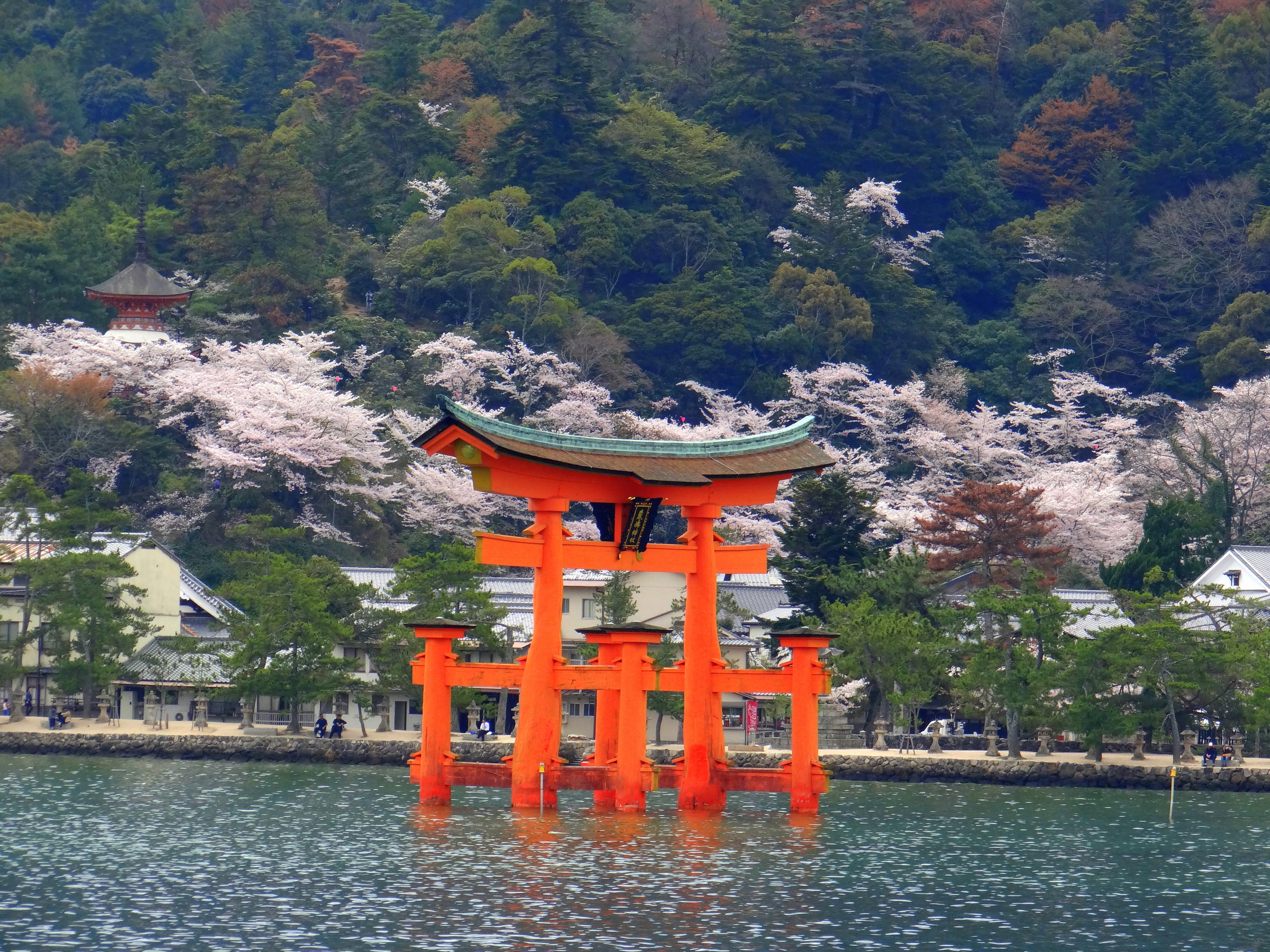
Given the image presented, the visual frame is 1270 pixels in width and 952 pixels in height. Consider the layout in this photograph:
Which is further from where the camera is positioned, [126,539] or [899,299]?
[899,299]

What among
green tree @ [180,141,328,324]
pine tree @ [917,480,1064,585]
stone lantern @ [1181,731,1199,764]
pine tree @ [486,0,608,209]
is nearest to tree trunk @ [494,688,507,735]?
pine tree @ [917,480,1064,585]

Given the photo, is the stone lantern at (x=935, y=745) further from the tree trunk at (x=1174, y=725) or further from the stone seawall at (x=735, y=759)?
the tree trunk at (x=1174, y=725)

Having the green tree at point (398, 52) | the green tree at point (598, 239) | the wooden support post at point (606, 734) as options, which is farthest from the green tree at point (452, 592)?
the green tree at point (398, 52)

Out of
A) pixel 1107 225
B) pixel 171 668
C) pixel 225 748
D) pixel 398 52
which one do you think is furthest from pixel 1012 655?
pixel 398 52

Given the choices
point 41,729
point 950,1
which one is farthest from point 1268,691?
point 950,1

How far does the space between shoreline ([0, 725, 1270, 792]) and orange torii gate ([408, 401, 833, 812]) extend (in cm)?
1017

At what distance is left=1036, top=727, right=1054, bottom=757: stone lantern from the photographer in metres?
46.6

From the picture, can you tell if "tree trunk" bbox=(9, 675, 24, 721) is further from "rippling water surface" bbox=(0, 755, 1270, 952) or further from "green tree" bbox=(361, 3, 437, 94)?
"green tree" bbox=(361, 3, 437, 94)

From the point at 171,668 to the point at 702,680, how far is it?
21.8 metres

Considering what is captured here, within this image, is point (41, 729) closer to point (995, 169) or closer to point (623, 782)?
point (623, 782)

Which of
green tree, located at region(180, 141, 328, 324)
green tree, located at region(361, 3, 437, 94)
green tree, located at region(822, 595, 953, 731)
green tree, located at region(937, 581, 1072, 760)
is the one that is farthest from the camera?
green tree, located at region(361, 3, 437, 94)

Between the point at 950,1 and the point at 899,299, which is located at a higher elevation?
the point at 950,1

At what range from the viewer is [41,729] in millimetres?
49688

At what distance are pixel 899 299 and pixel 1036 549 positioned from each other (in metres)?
21.8
